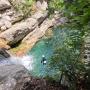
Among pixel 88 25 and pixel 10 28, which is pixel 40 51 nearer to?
pixel 10 28

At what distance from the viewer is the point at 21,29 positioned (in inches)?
845

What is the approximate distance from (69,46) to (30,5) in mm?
19428

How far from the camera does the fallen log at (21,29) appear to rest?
20.3 m

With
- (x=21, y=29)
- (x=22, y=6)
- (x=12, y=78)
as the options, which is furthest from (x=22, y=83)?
(x=22, y=6)

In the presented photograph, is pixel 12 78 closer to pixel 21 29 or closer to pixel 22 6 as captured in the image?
pixel 21 29

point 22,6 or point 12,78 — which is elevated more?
point 12,78

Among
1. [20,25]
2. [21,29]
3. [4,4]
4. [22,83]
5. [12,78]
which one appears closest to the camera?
[22,83]

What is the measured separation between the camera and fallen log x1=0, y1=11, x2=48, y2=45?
20298mm

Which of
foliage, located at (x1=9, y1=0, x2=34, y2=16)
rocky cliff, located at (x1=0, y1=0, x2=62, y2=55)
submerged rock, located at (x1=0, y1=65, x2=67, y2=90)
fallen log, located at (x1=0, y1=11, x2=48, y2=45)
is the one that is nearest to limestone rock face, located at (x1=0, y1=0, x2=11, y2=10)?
rocky cliff, located at (x1=0, y1=0, x2=62, y2=55)

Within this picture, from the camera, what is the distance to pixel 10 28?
70.5 ft

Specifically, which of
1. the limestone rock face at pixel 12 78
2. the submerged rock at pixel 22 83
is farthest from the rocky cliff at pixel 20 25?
the submerged rock at pixel 22 83

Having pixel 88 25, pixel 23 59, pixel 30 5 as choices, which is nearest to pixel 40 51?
pixel 23 59

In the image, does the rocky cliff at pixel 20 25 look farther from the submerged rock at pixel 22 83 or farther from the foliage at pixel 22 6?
the submerged rock at pixel 22 83

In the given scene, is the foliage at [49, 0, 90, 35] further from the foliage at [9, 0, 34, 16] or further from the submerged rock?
the foliage at [9, 0, 34, 16]
